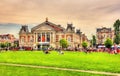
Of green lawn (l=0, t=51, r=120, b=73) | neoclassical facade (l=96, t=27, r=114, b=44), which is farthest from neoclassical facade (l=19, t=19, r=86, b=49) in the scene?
green lawn (l=0, t=51, r=120, b=73)

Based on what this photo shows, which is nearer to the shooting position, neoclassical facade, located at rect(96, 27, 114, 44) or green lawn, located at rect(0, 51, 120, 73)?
green lawn, located at rect(0, 51, 120, 73)

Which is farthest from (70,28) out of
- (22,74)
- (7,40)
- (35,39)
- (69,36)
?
(22,74)

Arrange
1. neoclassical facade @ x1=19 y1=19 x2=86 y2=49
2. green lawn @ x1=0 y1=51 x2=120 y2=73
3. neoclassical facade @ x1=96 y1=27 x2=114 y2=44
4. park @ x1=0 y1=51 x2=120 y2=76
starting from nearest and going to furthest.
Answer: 1. park @ x1=0 y1=51 x2=120 y2=76
2. green lawn @ x1=0 y1=51 x2=120 y2=73
3. neoclassical facade @ x1=19 y1=19 x2=86 y2=49
4. neoclassical facade @ x1=96 y1=27 x2=114 y2=44

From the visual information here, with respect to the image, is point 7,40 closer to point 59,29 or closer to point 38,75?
point 59,29

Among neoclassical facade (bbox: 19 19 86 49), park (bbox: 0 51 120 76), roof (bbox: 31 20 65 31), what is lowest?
park (bbox: 0 51 120 76)

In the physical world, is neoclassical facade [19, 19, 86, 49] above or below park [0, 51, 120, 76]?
above

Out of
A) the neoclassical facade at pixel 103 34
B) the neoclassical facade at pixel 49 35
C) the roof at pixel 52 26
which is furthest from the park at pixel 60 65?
the neoclassical facade at pixel 103 34

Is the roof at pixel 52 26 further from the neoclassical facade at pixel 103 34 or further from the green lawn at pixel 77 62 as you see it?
the green lawn at pixel 77 62

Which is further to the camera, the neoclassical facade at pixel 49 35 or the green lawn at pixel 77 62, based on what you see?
the neoclassical facade at pixel 49 35

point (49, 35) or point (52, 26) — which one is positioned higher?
point (52, 26)

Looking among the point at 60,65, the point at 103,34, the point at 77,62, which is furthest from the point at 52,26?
the point at 60,65

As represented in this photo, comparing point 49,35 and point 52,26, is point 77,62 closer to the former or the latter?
point 49,35

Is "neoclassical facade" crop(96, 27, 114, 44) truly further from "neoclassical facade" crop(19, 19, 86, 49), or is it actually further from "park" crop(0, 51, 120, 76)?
"park" crop(0, 51, 120, 76)

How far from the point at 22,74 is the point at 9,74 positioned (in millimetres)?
945
